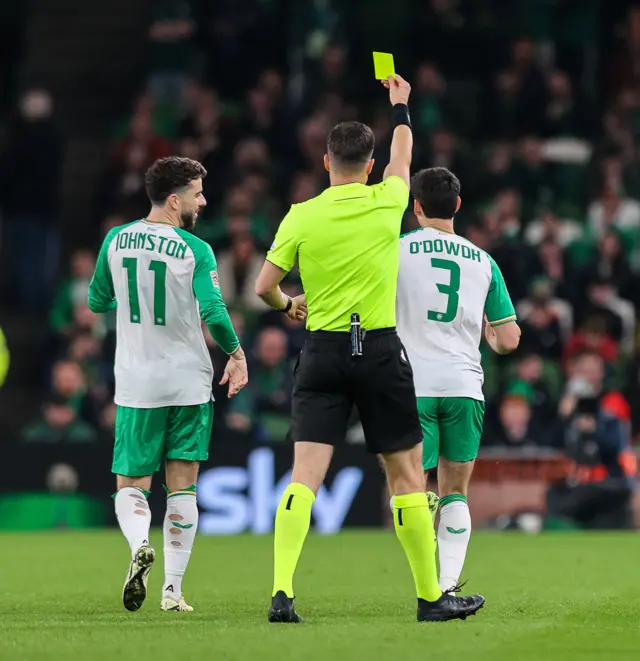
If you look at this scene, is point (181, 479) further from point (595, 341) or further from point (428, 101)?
point (428, 101)

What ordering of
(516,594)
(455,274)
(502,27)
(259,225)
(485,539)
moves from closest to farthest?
(455,274) → (516,594) → (485,539) → (259,225) → (502,27)

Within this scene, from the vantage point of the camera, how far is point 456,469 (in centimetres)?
823

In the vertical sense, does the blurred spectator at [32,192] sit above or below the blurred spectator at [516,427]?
above

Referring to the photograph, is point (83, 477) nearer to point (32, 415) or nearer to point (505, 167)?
point (32, 415)

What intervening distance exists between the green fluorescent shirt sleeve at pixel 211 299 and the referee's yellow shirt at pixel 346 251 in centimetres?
85

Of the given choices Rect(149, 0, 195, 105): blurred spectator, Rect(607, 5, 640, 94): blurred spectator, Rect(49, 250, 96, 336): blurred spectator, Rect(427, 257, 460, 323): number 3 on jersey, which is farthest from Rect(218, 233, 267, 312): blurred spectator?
Rect(427, 257, 460, 323): number 3 on jersey

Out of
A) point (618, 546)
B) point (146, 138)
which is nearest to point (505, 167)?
point (146, 138)

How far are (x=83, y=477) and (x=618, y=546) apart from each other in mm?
5179

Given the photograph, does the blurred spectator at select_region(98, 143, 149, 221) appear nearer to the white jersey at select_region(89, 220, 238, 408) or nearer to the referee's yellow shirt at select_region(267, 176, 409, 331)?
the white jersey at select_region(89, 220, 238, 408)

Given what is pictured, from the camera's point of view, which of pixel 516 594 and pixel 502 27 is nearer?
pixel 516 594

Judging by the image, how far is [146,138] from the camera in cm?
1953

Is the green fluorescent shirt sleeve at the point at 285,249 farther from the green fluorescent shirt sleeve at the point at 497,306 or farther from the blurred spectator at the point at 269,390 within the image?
the blurred spectator at the point at 269,390

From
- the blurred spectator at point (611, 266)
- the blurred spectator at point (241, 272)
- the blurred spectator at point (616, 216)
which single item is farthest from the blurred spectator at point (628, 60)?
the blurred spectator at point (241, 272)

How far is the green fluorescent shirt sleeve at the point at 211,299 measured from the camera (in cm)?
831
